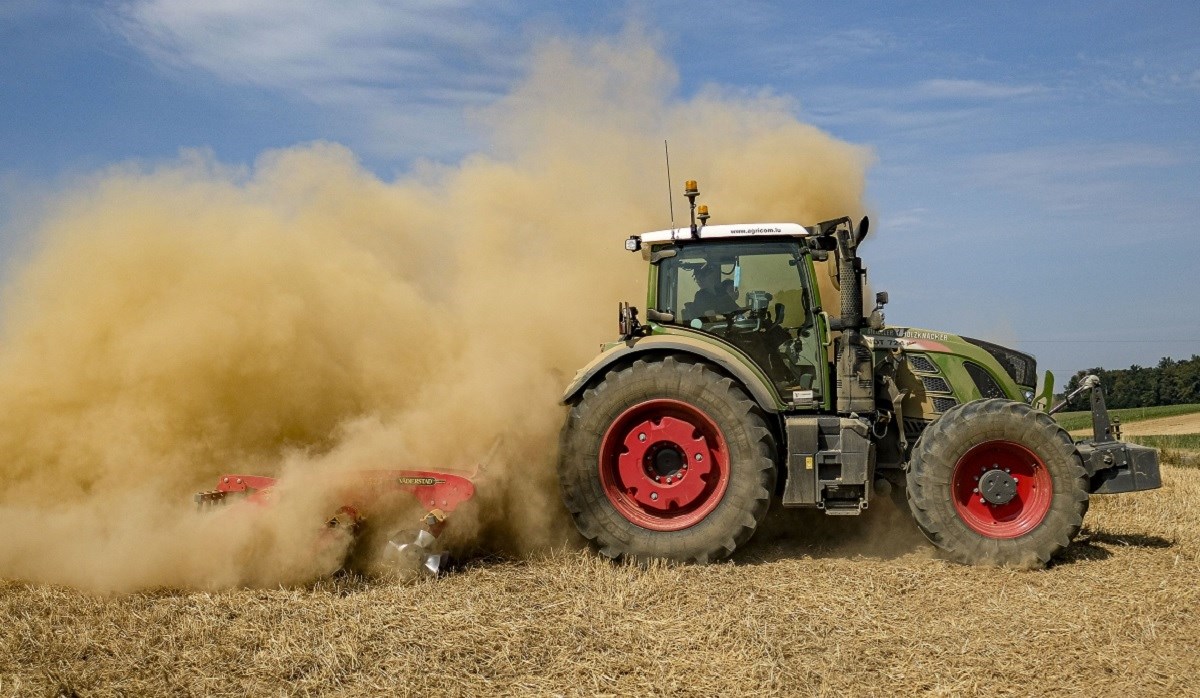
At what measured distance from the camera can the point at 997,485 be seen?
6.69 m

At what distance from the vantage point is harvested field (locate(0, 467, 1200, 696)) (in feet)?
15.0

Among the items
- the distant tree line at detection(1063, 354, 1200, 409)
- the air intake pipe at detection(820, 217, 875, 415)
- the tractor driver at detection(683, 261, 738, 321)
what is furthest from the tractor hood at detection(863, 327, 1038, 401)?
the distant tree line at detection(1063, 354, 1200, 409)

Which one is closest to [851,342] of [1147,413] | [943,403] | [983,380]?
[943,403]

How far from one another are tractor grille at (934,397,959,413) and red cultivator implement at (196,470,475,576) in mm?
3783

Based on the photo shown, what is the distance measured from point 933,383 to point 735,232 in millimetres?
2056

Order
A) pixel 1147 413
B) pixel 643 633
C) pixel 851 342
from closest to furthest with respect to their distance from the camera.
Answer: pixel 643 633
pixel 851 342
pixel 1147 413

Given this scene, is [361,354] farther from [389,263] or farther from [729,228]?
[729,228]

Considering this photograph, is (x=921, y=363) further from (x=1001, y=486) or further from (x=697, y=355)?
(x=697, y=355)

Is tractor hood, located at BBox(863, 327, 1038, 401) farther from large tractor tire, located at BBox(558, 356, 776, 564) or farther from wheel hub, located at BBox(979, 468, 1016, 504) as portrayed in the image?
large tractor tire, located at BBox(558, 356, 776, 564)

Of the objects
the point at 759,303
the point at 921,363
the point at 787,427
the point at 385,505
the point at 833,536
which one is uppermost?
the point at 759,303

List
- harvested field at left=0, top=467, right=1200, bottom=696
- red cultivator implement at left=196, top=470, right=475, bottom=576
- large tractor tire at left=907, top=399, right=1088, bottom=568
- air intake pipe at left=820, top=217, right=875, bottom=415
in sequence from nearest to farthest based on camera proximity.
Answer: harvested field at left=0, top=467, right=1200, bottom=696
red cultivator implement at left=196, top=470, right=475, bottom=576
large tractor tire at left=907, top=399, right=1088, bottom=568
air intake pipe at left=820, top=217, right=875, bottom=415

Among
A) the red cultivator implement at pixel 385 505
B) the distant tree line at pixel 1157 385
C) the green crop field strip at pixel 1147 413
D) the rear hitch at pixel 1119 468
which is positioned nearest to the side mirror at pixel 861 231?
the rear hitch at pixel 1119 468

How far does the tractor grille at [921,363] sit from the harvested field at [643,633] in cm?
159

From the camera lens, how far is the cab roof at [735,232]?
23.7 ft
